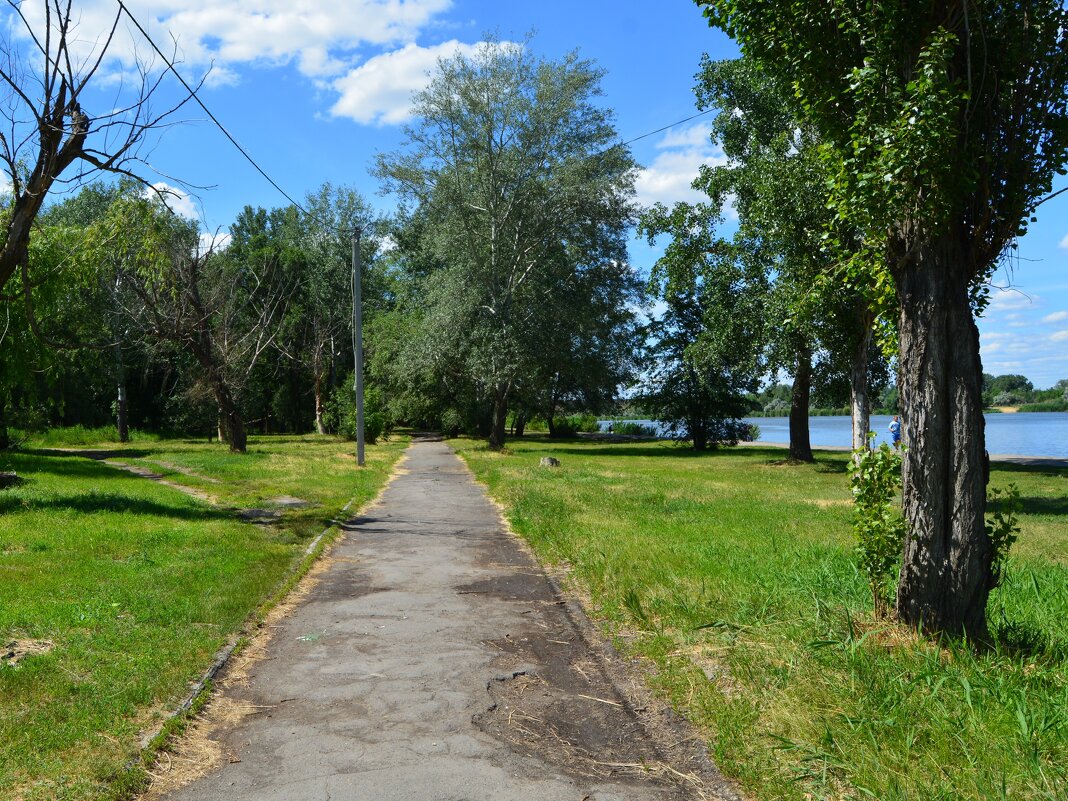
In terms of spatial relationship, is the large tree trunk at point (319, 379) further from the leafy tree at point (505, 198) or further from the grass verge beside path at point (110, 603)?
the grass verge beside path at point (110, 603)

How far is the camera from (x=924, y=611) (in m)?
5.72

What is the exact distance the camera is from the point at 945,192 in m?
5.52

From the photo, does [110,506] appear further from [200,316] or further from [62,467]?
[200,316]

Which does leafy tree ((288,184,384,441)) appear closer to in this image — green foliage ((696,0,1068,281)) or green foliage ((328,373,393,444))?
green foliage ((328,373,393,444))

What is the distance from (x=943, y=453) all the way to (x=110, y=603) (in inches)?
269

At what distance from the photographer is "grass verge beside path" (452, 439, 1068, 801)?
3.98m

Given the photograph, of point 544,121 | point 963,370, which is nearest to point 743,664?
point 963,370

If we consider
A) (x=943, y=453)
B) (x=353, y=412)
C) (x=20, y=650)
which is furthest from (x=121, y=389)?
(x=943, y=453)

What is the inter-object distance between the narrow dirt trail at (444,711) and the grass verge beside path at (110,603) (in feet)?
1.65

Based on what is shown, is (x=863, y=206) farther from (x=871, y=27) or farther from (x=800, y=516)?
(x=800, y=516)

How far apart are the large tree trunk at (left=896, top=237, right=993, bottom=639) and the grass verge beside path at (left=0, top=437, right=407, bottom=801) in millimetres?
4953

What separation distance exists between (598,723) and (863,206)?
12.7 ft

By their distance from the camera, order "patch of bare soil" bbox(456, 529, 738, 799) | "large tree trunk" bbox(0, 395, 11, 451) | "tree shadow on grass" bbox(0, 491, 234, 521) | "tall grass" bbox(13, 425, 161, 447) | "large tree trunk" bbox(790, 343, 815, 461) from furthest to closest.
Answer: "tall grass" bbox(13, 425, 161, 447)
"large tree trunk" bbox(790, 343, 815, 461)
"large tree trunk" bbox(0, 395, 11, 451)
"tree shadow on grass" bbox(0, 491, 234, 521)
"patch of bare soil" bbox(456, 529, 738, 799)

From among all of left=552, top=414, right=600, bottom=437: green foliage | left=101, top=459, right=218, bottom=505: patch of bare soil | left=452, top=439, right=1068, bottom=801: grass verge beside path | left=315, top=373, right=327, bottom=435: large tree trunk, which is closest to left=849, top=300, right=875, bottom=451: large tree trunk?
left=452, top=439, right=1068, bottom=801: grass verge beside path
